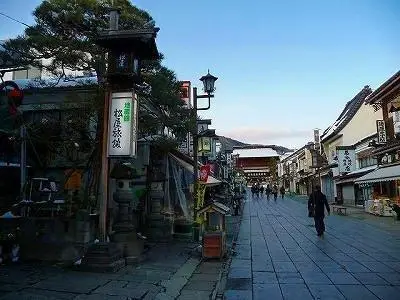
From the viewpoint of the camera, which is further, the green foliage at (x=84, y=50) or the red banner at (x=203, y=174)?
the red banner at (x=203, y=174)

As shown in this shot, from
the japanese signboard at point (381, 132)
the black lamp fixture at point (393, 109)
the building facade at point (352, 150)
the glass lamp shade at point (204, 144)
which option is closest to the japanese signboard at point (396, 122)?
the black lamp fixture at point (393, 109)

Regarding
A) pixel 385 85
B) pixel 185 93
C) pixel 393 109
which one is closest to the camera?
pixel 185 93

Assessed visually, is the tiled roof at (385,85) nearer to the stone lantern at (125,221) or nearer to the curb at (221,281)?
the curb at (221,281)

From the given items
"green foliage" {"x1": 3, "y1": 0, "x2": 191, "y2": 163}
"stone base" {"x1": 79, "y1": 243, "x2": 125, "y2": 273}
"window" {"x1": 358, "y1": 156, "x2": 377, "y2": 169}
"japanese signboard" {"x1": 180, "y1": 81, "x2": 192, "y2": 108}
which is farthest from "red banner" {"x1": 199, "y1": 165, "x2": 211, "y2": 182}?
"window" {"x1": 358, "y1": 156, "x2": 377, "y2": 169}

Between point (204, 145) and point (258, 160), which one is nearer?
point (204, 145)

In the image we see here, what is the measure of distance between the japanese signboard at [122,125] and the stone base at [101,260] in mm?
2425

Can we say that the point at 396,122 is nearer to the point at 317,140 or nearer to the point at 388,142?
the point at 388,142

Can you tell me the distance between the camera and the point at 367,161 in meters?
35.7

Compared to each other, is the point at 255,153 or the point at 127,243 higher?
the point at 255,153

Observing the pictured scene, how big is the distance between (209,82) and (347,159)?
2457 cm

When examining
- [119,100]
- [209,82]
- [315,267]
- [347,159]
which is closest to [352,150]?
[347,159]

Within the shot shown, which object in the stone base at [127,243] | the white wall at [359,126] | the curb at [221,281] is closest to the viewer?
the curb at [221,281]

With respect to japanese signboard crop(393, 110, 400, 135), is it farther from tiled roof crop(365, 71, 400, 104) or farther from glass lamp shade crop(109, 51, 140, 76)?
glass lamp shade crop(109, 51, 140, 76)

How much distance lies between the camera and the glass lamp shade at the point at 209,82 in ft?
52.4
